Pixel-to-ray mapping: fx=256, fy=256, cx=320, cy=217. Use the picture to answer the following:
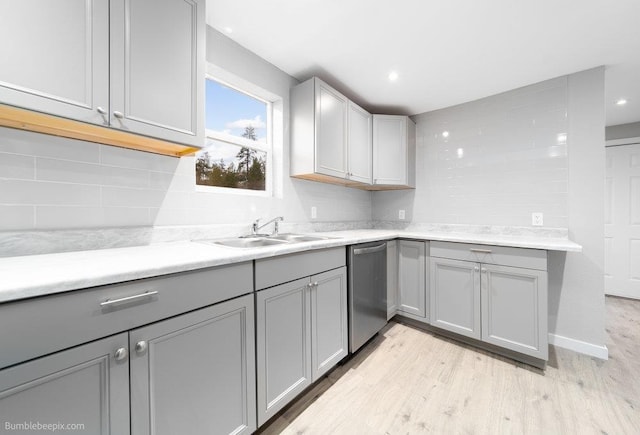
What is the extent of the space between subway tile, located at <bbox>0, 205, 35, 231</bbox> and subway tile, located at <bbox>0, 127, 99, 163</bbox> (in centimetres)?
24

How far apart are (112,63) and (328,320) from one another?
1752 millimetres

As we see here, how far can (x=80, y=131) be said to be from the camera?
3.86ft

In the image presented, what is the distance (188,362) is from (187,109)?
120cm

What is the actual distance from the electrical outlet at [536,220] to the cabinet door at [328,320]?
1930 mm

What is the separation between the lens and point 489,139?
8.75ft

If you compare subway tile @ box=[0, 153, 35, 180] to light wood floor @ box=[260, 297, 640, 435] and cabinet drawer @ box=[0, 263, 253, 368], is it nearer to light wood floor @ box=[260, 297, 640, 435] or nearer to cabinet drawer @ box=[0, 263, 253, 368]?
cabinet drawer @ box=[0, 263, 253, 368]

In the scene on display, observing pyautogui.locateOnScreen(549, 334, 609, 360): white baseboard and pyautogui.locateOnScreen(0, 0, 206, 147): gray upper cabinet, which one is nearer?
pyautogui.locateOnScreen(0, 0, 206, 147): gray upper cabinet

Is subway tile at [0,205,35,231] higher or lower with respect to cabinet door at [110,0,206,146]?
lower

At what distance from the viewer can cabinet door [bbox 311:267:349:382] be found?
1.59 metres

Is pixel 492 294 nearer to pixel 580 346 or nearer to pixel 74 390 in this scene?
pixel 580 346

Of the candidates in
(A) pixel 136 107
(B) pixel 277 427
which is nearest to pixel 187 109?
(A) pixel 136 107

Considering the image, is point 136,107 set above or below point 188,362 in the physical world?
above

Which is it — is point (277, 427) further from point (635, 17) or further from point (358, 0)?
point (635, 17)

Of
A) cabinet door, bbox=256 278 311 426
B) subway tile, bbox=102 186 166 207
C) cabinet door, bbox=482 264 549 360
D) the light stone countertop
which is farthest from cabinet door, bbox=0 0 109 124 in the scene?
cabinet door, bbox=482 264 549 360
